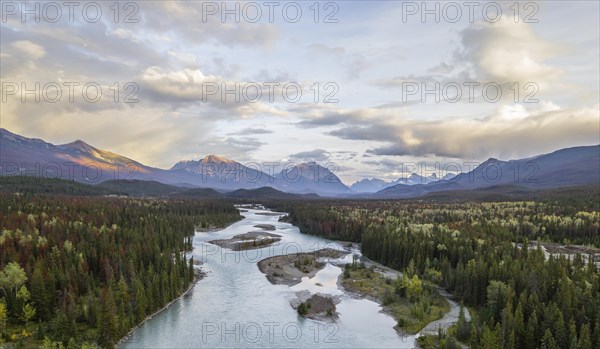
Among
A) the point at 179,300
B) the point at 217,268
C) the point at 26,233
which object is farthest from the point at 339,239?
the point at 26,233

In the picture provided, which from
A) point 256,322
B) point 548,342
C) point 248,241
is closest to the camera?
point 548,342

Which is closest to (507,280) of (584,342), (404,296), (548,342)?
(404,296)

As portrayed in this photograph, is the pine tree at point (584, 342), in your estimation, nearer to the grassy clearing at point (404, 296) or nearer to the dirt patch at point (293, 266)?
the grassy clearing at point (404, 296)

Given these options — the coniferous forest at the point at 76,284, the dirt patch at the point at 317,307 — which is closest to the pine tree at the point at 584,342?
the dirt patch at the point at 317,307

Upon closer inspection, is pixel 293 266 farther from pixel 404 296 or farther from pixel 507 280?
pixel 507 280

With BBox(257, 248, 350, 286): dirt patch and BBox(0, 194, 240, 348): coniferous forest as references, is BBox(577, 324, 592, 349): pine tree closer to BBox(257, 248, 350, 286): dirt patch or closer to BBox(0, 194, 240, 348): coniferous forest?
BBox(257, 248, 350, 286): dirt patch
